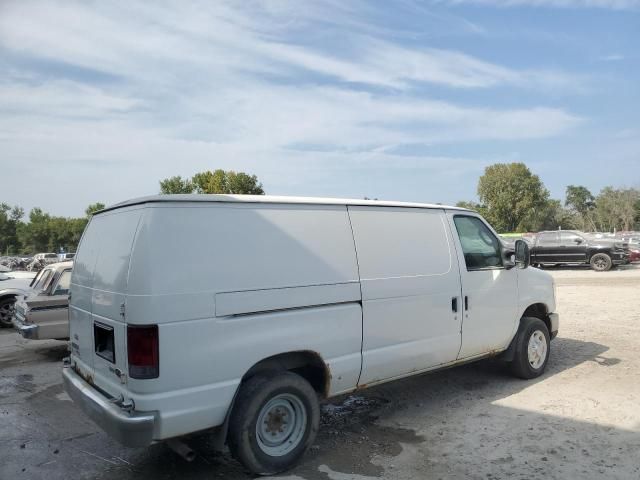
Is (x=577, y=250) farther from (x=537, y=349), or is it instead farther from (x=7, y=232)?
(x=7, y=232)

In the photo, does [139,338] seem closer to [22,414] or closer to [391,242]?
[391,242]

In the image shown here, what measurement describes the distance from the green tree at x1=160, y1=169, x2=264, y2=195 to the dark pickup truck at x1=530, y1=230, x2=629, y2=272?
3395 centimetres

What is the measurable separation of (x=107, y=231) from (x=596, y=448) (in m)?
4.39

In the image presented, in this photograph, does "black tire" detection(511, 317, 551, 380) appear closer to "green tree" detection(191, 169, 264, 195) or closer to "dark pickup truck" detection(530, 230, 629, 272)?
"dark pickup truck" detection(530, 230, 629, 272)

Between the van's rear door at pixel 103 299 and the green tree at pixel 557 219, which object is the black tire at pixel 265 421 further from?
the green tree at pixel 557 219

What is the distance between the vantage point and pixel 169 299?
11.2ft

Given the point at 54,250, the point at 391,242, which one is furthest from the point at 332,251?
the point at 54,250

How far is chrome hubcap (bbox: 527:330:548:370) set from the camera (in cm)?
618

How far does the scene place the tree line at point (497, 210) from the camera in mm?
54469

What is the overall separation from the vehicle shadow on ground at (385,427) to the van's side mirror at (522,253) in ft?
4.50

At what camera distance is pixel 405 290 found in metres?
4.73

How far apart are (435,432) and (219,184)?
→ 4935 cm

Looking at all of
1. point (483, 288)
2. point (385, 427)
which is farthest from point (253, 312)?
point (483, 288)

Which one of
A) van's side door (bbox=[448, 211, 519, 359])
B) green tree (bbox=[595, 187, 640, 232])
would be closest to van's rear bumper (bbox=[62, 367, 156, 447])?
van's side door (bbox=[448, 211, 519, 359])
